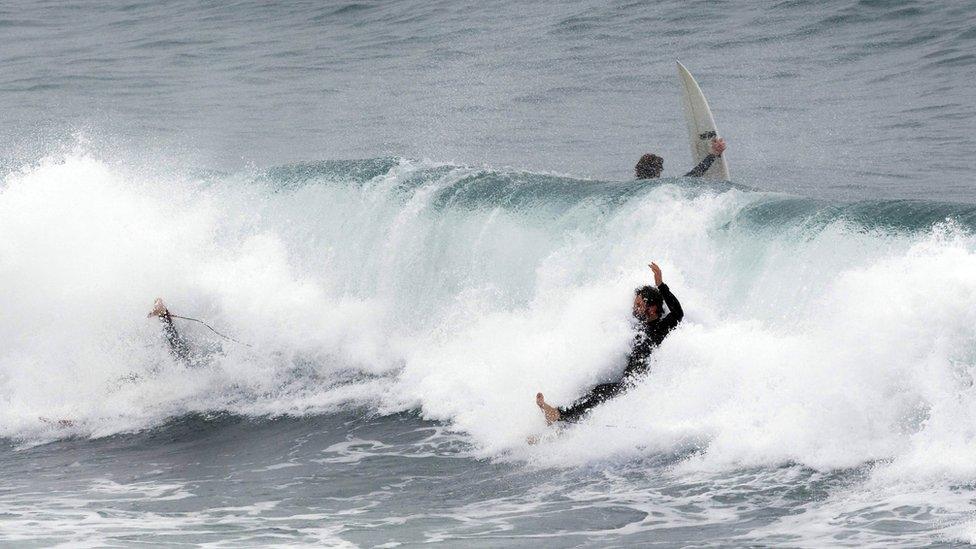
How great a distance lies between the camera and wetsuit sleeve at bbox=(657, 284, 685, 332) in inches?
382

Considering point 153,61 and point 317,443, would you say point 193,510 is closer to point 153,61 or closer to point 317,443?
point 317,443

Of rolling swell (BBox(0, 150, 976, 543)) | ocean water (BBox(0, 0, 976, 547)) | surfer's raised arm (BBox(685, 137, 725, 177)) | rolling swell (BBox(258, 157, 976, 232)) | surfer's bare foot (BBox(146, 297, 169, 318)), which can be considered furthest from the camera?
surfer's raised arm (BBox(685, 137, 725, 177))

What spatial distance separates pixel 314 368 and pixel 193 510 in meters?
4.01

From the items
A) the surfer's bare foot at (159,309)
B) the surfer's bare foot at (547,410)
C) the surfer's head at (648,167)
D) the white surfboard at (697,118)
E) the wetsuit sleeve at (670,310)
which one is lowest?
the surfer's bare foot at (547,410)

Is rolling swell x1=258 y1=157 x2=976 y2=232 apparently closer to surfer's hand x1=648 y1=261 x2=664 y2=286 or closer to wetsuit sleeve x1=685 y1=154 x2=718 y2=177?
surfer's hand x1=648 y1=261 x2=664 y2=286

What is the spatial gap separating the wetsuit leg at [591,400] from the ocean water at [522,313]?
8 cm

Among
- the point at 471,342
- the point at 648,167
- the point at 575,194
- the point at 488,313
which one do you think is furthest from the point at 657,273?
the point at 648,167

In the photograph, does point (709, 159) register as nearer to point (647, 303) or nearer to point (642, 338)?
point (642, 338)

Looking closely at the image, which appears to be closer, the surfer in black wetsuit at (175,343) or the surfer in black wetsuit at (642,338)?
the surfer in black wetsuit at (642,338)

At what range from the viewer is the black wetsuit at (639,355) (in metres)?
9.70

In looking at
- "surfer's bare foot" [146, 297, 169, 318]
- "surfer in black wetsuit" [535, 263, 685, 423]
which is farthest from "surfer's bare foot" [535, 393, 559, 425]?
"surfer's bare foot" [146, 297, 169, 318]

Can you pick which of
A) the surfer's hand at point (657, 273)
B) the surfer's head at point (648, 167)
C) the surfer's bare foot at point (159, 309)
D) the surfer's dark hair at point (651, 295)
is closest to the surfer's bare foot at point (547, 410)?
the surfer's dark hair at point (651, 295)

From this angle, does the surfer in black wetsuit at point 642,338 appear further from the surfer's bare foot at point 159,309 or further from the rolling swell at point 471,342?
the surfer's bare foot at point 159,309

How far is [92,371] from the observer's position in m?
13.2
